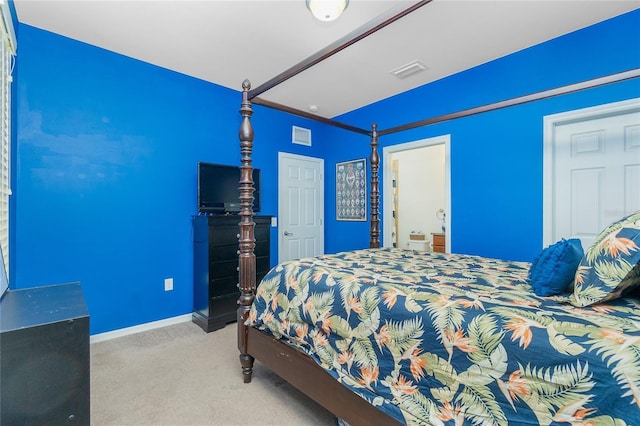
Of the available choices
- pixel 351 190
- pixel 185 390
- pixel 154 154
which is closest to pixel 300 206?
pixel 351 190

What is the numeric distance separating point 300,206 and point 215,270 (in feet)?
5.87

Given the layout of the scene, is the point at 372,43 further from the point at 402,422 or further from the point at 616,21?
the point at 402,422

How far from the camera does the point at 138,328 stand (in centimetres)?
299

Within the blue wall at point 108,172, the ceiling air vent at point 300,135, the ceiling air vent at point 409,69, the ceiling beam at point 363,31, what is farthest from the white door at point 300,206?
the ceiling beam at point 363,31

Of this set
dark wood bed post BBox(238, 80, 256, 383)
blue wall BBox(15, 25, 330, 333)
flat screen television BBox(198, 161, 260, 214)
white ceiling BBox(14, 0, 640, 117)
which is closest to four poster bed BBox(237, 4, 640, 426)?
dark wood bed post BBox(238, 80, 256, 383)

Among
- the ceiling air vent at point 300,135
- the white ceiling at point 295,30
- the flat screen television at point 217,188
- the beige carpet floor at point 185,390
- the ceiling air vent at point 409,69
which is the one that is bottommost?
the beige carpet floor at point 185,390

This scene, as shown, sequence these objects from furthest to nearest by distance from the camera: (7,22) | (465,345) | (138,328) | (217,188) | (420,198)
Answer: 1. (420,198)
2. (217,188)
3. (138,328)
4. (7,22)
5. (465,345)

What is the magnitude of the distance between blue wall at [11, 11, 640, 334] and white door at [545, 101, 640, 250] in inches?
5.2

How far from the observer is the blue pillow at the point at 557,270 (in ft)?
4.21

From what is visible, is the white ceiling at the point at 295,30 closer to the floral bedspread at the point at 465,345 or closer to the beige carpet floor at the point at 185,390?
the floral bedspread at the point at 465,345

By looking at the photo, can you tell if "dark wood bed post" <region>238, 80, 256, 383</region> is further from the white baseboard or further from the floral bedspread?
the white baseboard

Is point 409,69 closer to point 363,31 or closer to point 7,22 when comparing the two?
point 363,31

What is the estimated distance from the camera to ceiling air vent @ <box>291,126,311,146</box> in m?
4.42

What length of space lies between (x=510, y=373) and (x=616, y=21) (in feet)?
9.82
